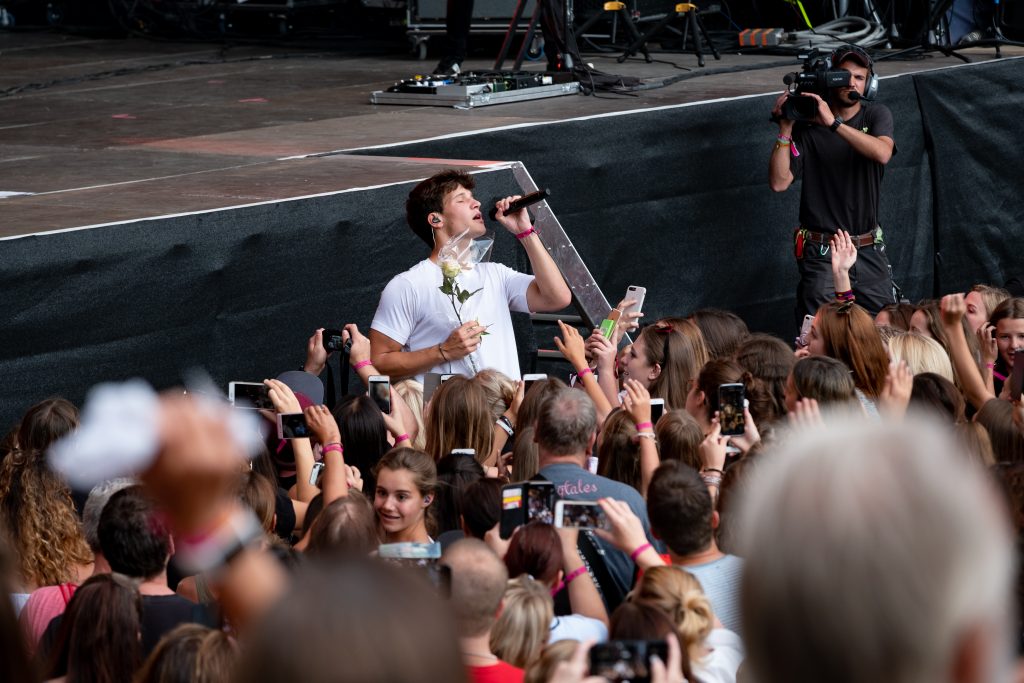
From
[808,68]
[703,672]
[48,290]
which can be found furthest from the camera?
[808,68]

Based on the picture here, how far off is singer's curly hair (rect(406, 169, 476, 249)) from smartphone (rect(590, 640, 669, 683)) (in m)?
3.52

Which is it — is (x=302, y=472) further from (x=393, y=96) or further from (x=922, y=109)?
(x=922, y=109)

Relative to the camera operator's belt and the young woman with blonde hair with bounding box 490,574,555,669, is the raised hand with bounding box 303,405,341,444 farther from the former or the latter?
the camera operator's belt

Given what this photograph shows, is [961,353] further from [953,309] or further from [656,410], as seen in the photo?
[656,410]

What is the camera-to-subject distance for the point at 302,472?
3.91 metres

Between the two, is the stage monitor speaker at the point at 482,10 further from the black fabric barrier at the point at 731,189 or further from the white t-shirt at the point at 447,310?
the white t-shirt at the point at 447,310

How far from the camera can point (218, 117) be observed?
8.85 m

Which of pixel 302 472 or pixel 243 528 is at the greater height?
pixel 243 528

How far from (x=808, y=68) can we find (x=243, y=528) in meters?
6.07

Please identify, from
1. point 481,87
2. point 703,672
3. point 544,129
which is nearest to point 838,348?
point 703,672

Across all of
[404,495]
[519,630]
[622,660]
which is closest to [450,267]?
[404,495]

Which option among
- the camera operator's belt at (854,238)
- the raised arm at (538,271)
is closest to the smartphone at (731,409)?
the raised arm at (538,271)

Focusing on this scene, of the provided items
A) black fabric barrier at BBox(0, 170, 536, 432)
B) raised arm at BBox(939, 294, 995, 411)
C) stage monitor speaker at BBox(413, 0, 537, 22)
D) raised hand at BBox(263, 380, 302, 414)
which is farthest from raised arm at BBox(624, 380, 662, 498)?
stage monitor speaker at BBox(413, 0, 537, 22)

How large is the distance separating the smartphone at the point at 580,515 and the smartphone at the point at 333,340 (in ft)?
8.07
